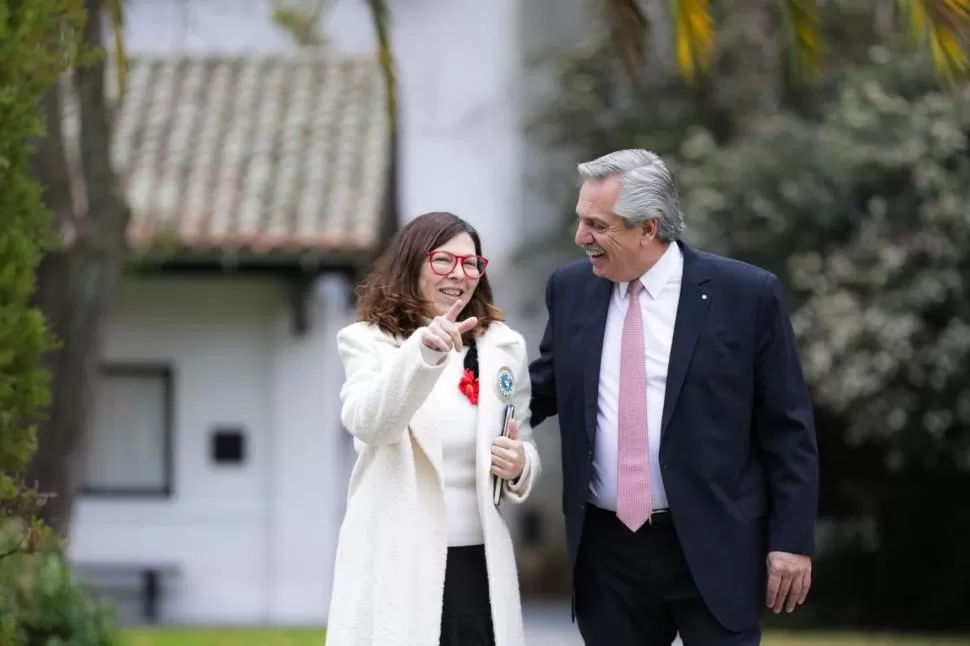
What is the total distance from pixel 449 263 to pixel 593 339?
51cm

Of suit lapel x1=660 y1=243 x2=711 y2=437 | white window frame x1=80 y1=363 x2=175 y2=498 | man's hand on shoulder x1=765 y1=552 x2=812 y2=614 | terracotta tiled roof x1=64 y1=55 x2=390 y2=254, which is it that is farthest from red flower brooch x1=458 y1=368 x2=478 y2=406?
white window frame x1=80 y1=363 x2=175 y2=498

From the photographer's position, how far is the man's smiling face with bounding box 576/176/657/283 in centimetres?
466

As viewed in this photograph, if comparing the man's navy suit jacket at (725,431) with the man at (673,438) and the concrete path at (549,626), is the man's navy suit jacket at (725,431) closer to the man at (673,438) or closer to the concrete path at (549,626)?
the man at (673,438)

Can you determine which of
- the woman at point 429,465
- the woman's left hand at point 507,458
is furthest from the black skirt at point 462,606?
the woman's left hand at point 507,458

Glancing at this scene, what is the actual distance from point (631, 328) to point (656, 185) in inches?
15.9

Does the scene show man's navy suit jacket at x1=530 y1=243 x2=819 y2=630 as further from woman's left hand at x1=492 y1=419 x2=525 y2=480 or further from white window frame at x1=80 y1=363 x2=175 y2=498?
white window frame at x1=80 y1=363 x2=175 y2=498

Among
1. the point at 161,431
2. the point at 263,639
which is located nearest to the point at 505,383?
the point at 263,639

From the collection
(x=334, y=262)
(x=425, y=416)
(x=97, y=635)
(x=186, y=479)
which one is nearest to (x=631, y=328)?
(x=425, y=416)

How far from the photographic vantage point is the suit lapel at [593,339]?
Result: 4676 mm

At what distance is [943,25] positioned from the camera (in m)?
5.64

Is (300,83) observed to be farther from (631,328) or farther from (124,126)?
(631,328)

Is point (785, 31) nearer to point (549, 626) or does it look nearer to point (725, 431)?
point (725, 431)

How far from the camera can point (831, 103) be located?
15.5 m

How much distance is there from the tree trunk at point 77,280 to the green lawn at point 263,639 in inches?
88.4
